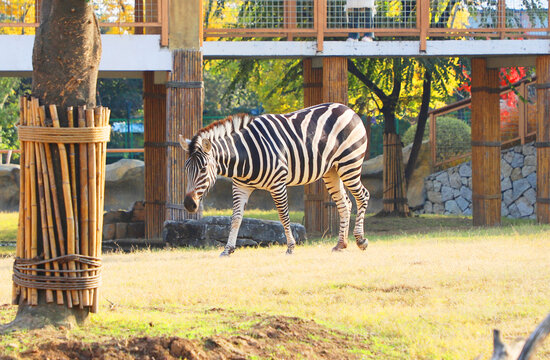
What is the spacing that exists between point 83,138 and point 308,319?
2.14 m

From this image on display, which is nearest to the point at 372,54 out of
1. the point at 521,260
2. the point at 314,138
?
the point at 314,138

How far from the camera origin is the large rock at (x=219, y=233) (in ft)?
40.9

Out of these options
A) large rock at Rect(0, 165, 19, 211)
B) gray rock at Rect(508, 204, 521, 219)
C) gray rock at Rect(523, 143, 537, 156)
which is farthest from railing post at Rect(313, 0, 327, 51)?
large rock at Rect(0, 165, 19, 211)

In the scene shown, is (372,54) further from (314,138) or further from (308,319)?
(308,319)

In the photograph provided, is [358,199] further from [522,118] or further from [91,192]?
[522,118]

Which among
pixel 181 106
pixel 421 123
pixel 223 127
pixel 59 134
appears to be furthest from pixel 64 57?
pixel 421 123

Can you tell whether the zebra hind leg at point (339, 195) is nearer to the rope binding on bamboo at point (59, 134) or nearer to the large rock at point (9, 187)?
the rope binding on bamboo at point (59, 134)

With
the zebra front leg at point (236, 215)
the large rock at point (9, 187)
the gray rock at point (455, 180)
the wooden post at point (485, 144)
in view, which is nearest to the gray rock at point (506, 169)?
the gray rock at point (455, 180)

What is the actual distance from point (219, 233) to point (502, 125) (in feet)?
35.2

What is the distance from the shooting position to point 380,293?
24.8ft

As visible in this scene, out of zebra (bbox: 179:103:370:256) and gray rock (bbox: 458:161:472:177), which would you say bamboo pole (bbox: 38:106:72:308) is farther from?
gray rock (bbox: 458:161:472:177)

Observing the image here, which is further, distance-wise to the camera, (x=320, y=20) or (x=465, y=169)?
(x=465, y=169)

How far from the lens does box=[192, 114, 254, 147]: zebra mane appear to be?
10.5 m

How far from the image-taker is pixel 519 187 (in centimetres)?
1998
